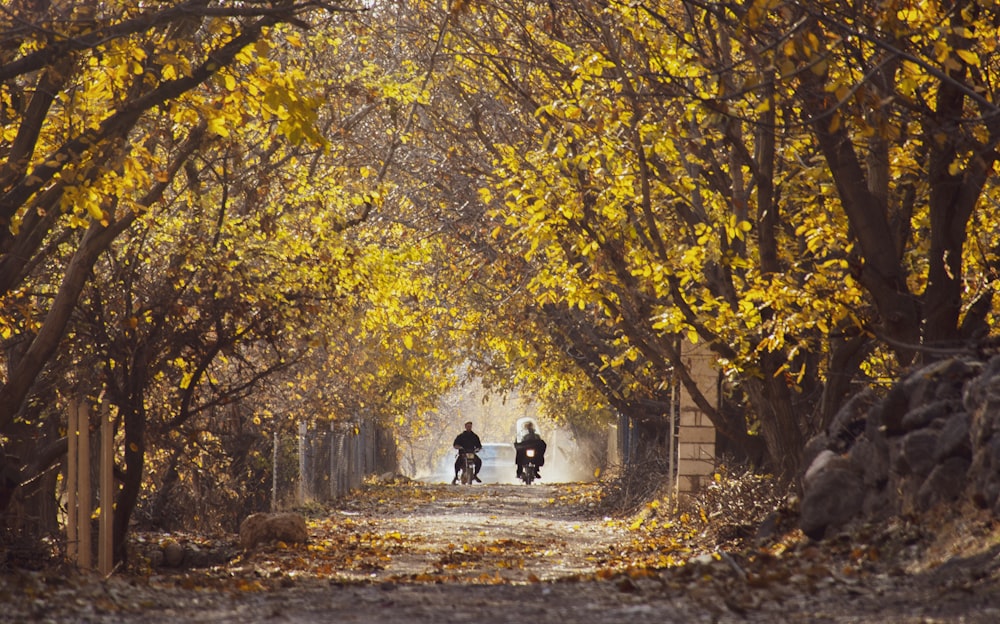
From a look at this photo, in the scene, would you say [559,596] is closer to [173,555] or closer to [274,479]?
[173,555]

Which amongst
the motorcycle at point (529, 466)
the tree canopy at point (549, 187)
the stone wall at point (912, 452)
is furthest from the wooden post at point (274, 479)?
the motorcycle at point (529, 466)

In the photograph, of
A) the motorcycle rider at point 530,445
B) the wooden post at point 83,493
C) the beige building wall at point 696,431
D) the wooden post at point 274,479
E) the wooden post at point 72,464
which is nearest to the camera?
the wooden post at point 83,493

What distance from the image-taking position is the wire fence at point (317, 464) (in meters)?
22.8

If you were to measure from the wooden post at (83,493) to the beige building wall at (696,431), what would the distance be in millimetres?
9303

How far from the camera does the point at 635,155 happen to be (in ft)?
41.5

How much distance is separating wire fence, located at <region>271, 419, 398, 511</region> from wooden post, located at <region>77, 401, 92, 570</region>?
1058cm

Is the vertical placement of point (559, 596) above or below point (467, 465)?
above

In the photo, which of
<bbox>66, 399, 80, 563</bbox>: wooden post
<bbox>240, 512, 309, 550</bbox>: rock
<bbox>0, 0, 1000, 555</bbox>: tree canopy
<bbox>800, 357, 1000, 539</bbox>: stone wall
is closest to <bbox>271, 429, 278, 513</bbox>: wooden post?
<bbox>0, 0, 1000, 555</bbox>: tree canopy

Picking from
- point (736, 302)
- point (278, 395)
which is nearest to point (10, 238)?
point (736, 302)

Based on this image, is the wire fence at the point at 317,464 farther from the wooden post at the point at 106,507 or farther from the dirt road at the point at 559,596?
the dirt road at the point at 559,596

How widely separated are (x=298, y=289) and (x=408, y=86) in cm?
320

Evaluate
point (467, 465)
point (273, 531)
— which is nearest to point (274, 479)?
point (273, 531)

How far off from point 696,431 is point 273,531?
628 centimetres

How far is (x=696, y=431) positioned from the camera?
59.5 feet
